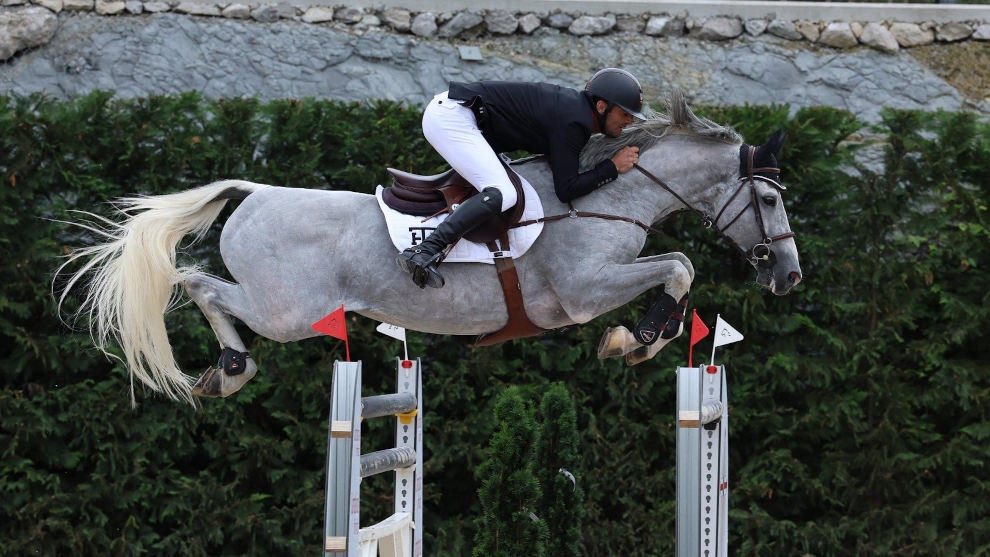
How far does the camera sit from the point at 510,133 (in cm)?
383

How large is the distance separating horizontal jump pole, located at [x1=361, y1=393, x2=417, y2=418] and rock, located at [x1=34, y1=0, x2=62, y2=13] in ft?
17.7

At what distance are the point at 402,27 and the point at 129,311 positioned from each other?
5202 millimetres

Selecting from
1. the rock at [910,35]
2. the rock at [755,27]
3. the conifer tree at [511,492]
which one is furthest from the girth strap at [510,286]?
the rock at [910,35]

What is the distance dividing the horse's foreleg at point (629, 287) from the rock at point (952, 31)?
6.32 m

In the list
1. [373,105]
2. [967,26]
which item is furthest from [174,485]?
[967,26]

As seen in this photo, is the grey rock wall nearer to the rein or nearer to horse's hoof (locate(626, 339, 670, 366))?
the rein

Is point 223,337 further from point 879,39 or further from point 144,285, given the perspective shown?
point 879,39

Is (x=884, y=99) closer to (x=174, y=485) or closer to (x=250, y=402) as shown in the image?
(x=250, y=402)

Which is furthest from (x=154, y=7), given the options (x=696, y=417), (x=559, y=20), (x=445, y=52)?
(x=696, y=417)

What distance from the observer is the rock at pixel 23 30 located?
7.92 m

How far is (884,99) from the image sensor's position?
8.50 meters

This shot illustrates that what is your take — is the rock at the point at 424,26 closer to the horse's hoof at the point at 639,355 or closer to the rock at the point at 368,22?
the rock at the point at 368,22

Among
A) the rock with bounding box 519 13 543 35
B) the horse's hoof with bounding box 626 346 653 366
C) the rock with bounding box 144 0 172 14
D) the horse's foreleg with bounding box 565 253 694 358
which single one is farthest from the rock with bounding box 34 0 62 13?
the horse's hoof with bounding box 626 346 653 366

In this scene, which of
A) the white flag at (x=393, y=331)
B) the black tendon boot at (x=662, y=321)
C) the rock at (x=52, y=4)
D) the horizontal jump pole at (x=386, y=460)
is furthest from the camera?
the rock at (x=52, y=4)
